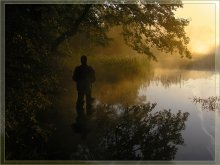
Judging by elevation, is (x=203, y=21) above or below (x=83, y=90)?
above

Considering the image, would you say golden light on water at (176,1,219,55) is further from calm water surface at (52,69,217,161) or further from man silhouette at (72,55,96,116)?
man silhouette at (72,55,96,116)

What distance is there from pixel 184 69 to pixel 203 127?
0.86 feet

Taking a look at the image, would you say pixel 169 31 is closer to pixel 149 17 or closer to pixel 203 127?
pixel 149 17

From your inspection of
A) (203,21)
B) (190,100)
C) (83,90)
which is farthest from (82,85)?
(203,21)

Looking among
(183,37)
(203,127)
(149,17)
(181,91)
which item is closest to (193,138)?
(203,127)

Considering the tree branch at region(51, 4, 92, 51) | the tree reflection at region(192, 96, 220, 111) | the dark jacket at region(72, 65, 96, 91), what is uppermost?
the tree branch at region(51, 4, 92, 51)

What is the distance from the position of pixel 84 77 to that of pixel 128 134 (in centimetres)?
31

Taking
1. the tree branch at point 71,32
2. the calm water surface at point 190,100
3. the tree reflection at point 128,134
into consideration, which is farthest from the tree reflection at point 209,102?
the tree branch at point 71,32

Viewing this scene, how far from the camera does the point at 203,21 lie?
1833 millimetres

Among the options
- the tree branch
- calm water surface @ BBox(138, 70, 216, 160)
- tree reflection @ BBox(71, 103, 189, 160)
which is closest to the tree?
the tree branch

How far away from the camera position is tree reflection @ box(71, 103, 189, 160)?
6.09 ft

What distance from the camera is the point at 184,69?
6.06 ft

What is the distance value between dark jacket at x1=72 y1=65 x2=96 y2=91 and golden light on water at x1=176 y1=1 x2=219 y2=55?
47 centimetres

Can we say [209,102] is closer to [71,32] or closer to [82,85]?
[82,85]
